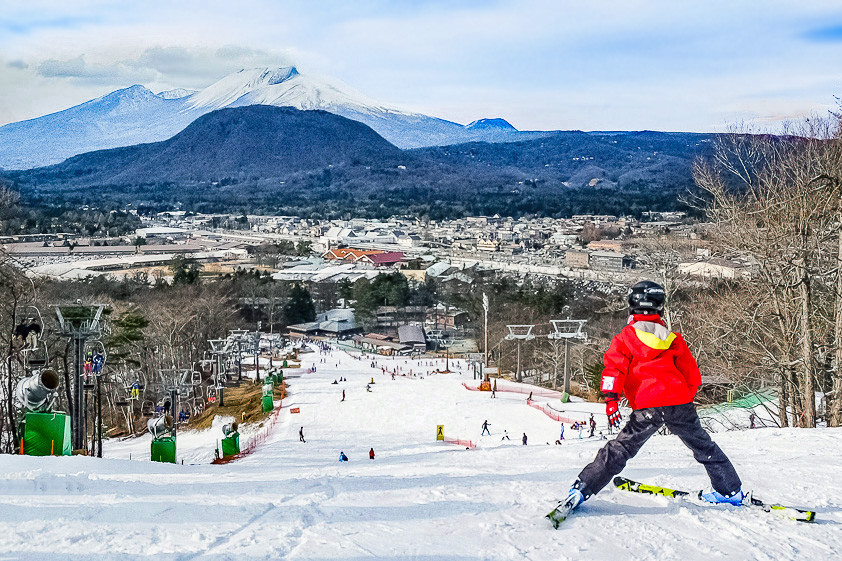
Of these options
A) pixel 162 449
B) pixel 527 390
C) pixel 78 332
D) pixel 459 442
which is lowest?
pixel 527 390

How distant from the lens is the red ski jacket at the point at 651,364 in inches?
161

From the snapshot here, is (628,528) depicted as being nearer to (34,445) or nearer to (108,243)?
(34,445)

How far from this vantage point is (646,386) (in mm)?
4172

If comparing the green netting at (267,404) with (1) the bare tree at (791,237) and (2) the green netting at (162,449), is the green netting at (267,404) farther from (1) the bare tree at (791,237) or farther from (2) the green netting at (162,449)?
(1) the bare tree at (791,237)

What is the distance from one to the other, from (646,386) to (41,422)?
5276mm

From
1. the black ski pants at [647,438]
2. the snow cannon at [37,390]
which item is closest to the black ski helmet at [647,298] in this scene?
the black ski pants at [647,438]

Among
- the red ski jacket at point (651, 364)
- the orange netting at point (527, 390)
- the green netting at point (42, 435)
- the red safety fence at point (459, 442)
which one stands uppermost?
the red ski jacket at point (651, 364)

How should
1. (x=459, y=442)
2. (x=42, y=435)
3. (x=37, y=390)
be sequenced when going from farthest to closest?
(x=459, y=442), (x=37, y=390), (x=42, y=435)

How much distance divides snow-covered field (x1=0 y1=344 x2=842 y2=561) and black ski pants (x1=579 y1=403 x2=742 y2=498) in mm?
222

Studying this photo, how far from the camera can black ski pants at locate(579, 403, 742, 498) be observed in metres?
4.21

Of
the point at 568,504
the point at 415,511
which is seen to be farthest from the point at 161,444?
the point at 568,504

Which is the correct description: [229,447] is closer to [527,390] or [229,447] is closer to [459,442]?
[459,442]

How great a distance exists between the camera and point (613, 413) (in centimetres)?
410

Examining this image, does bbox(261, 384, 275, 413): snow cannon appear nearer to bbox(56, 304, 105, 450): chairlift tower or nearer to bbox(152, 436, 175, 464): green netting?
bbox(56, 304, 105, 450): chairlift tower
